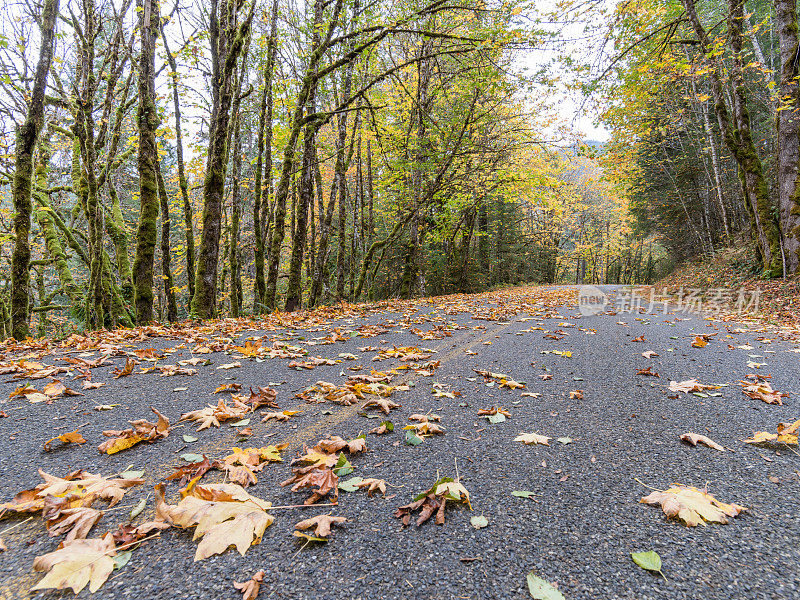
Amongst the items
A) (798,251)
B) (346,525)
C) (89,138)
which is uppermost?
(89,138)

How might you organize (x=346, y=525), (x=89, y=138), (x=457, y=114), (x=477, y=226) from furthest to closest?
(x=477, y=226), (x=457, y=114), (x=89, y=138), (x=346, y=525)

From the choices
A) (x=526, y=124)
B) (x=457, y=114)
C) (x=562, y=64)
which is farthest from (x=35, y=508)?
(x=526, y=124)

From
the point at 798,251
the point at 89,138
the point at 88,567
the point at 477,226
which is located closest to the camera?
the point at 88,567

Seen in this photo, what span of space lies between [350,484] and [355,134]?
43.7 ft

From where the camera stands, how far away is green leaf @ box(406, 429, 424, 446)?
75.7 inches

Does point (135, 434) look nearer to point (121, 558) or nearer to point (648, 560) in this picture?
point (121, 558)

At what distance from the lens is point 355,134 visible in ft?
42.3

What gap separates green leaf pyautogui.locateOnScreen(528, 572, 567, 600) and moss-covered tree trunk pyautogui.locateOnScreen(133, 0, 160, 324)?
7.31 m

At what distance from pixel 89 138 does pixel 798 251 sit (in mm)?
14479

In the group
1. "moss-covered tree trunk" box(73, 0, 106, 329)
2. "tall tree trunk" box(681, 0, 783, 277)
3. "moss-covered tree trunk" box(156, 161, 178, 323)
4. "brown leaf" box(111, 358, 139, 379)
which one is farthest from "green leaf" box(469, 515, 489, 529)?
"moss-covered tree trunk" box(156, 161, 178, 323)

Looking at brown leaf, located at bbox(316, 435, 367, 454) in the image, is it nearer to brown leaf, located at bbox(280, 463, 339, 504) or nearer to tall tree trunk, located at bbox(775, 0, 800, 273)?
brown leaf, located at bbox(280, 463, 339, 504)

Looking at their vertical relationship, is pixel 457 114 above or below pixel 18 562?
above

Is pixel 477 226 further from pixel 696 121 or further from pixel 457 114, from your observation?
pixel 696 121

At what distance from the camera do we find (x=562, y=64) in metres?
9.04
